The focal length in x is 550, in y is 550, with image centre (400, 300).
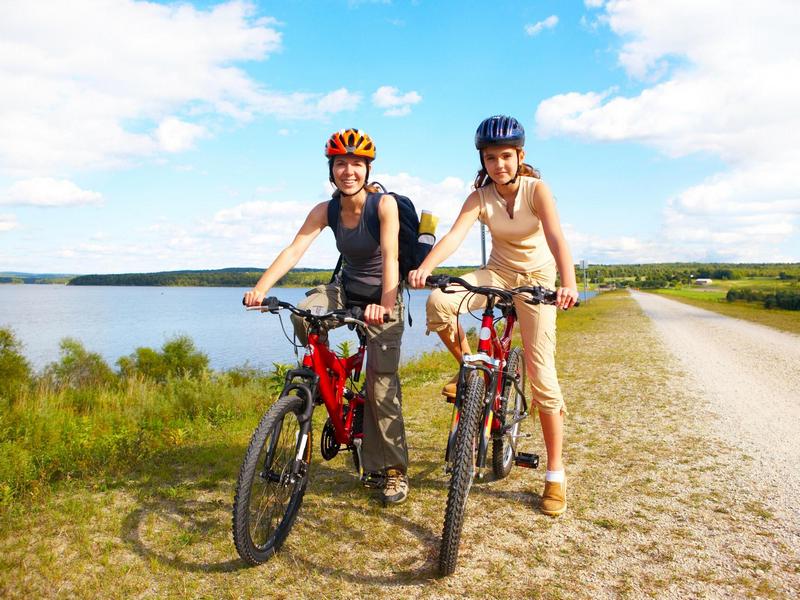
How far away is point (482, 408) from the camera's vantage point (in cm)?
338

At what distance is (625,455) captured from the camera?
4.98 m

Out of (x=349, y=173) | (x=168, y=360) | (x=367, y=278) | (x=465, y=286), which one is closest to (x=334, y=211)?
(x=349, y=173)

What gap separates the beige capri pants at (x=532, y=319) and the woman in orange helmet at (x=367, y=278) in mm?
323

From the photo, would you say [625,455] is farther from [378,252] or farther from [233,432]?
[233,432]

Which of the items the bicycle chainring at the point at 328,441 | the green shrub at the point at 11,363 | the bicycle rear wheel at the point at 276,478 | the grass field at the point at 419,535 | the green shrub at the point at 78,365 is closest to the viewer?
the grass field at the point at 419,535

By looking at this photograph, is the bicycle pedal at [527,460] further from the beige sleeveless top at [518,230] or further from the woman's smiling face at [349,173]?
Result: the woman's smiling face at [349,173]

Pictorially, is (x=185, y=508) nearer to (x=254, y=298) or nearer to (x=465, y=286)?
(x=254, y=298)

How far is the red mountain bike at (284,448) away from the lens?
2920mm

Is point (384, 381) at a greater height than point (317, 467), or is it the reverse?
point (384, 381)

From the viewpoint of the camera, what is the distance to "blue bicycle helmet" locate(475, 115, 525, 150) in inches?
140

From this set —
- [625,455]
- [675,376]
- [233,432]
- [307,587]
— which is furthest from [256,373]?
[307,587]

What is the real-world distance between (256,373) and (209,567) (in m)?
11.4

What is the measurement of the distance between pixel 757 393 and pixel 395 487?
628 centimetres

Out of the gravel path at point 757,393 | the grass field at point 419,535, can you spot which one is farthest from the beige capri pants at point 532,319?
the gravel path at point 757,393
